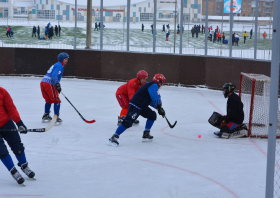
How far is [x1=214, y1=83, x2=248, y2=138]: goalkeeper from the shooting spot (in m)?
7.68

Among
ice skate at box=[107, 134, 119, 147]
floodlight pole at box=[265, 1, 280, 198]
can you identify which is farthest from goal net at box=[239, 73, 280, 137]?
floodlight pole at box=[265, 1, 280, 198]

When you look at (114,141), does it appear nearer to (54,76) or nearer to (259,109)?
(54,76)

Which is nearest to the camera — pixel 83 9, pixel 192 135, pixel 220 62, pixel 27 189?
pixel 27 189

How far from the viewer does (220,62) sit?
14.0 m

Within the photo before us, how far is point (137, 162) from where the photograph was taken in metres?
6.29

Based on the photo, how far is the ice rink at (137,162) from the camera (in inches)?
201

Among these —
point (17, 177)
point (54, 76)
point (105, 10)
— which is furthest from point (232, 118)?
point (105, 10)

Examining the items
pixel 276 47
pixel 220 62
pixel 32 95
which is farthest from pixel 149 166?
pixel 220 62

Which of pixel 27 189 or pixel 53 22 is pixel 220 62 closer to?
pixel 53 22

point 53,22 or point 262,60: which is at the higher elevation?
point 53,22

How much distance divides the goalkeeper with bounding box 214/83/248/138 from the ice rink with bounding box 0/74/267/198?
0.70ft

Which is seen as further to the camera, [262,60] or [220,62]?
[220,62]

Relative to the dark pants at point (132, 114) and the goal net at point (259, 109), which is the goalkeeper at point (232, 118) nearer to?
the goal net at point (259, 109)

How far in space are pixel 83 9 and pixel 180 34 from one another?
14.8 feet
